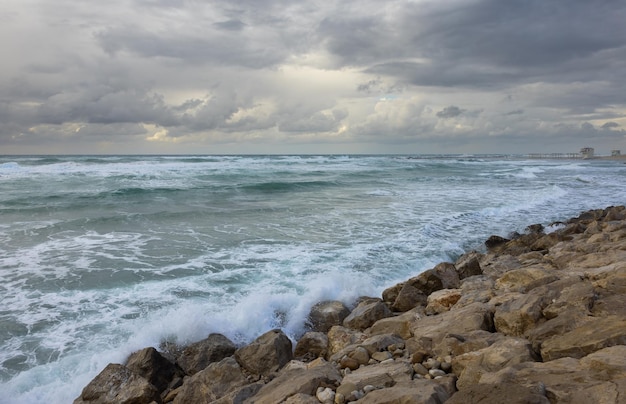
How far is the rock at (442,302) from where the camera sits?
6520mm

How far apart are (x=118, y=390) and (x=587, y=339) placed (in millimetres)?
4946

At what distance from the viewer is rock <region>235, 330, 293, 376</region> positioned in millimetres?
5398

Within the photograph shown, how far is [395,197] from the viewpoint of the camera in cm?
2231

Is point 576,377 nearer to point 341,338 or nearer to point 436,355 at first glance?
point 436,355

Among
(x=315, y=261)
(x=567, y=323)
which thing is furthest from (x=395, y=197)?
(x=567, y=323)

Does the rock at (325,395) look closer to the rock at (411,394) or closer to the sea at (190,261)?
the rock at (411,394)

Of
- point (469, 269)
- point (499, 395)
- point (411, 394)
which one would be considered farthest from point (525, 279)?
point (411, 394)

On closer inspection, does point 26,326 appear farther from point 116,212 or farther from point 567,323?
point 116,212

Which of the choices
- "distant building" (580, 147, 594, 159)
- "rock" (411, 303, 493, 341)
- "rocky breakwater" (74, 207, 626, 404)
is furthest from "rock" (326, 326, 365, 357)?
"distant building" (580, 147, 594, 159)

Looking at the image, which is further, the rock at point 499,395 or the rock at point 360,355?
the rock at point 360,355

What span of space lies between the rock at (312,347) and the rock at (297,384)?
1.38 metres

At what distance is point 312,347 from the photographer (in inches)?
229

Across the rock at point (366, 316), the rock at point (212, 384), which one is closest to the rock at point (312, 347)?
the rock at point (366, 316)

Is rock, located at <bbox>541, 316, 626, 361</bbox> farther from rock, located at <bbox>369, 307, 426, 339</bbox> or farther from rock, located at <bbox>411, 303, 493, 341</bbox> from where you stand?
rock, located at <bbox>369, 307, 426, 339</bbox>
